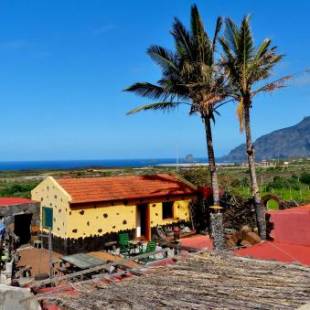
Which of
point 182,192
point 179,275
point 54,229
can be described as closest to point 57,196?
point 54,229

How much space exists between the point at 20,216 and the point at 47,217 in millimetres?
1663

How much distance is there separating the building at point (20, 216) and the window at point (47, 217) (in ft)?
1.69

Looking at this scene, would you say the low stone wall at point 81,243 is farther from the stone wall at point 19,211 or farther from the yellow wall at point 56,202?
the stone wall at point 19,211

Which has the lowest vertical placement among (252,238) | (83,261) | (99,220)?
(83,261)

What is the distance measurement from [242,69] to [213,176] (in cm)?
490

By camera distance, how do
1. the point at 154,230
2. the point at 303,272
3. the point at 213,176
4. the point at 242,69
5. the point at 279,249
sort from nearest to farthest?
1. the point at 303,272
2. the point at 279,249
3. the point at 242,69
4. the point at 213,176
5. the point at 154,230

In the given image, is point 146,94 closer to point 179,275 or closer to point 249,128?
point 249,128

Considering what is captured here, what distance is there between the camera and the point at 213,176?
1920 centimetres

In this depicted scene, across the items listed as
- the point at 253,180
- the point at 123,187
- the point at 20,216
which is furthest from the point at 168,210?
the point at 20,216

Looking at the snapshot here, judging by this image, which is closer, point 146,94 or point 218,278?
point 218,278

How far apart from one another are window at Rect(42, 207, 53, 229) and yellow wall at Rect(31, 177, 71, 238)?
7.6 inches

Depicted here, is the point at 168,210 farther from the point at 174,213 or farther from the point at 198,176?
the point at 198,176

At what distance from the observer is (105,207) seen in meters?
20.0

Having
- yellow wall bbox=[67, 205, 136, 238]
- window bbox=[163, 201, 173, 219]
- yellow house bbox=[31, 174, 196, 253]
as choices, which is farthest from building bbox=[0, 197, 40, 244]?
window bbox=[163, 201, 173, 219]
